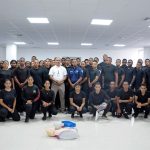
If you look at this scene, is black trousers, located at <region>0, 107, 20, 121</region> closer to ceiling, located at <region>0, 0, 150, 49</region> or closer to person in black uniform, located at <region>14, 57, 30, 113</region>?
person in black uniform, located at <region>14, 57, 30, 113</region>

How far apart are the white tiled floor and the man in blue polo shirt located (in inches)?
46.6

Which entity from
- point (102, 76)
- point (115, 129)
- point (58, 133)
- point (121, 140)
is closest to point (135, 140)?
point (121, 140)

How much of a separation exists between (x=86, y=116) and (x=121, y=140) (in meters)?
2.22

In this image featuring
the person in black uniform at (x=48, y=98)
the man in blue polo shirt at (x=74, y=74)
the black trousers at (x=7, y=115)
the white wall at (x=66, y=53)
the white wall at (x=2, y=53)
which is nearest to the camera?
the black trousers at (x=7, y=115)

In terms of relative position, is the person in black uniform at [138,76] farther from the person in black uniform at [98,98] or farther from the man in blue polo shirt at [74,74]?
the man in blue polo shirt at [74,74]

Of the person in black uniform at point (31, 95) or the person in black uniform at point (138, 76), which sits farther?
the person in black uniform at point (138, 76)

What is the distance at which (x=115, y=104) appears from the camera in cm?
658

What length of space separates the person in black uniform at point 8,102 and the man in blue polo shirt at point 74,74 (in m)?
1.69

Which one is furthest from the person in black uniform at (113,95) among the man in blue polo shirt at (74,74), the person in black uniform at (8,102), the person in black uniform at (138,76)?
the person in black uniform at (8,102)

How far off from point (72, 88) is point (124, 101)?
147cm

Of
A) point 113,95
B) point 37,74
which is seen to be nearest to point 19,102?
point 37,74

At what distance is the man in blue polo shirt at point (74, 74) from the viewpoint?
679 centimetres

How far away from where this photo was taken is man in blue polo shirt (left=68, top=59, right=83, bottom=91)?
22.3 ft

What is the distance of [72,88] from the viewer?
680cm
